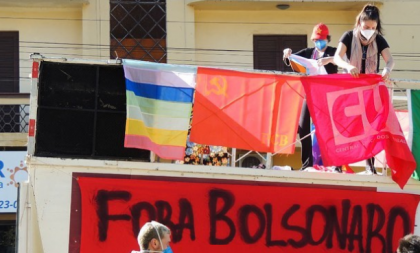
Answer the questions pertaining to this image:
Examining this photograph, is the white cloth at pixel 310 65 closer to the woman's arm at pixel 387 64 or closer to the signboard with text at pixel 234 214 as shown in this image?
the woman's arm at pixel 387 64

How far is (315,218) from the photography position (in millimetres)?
9414

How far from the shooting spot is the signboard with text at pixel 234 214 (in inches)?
359

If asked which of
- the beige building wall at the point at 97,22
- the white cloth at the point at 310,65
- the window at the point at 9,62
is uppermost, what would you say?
the beige building wall at the point at 97,22

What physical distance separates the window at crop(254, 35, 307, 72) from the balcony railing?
204 inches

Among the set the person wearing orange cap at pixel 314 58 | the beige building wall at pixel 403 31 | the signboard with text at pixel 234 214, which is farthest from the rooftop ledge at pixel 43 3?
the signboard with text at pixel 234 214

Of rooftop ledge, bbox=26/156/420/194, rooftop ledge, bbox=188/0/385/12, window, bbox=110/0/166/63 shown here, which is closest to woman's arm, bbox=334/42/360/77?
rooftop ledge, bbox=26/156/420/194

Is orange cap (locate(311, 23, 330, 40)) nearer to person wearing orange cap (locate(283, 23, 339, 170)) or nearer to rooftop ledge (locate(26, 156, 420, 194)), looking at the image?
person wearing orange cap (locate(283, 23, 339, 170))

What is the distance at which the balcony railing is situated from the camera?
2009 cm

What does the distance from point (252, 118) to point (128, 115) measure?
48.9 inches

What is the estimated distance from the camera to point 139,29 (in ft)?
68.0

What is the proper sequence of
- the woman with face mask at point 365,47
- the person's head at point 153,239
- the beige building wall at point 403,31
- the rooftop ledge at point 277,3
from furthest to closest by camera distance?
the beige building wall at point 403,31, the rooftop ledge at point 277,3, the woman with face mask at point 365,47, the person's head at point 153,239

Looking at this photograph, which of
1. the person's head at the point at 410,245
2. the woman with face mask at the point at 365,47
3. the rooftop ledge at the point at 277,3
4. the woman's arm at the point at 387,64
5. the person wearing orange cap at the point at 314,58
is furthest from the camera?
the rooftop ledge at the point at 277,3

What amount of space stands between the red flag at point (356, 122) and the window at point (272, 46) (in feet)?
38.0

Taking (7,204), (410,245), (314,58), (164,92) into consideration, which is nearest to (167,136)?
(164,92)
